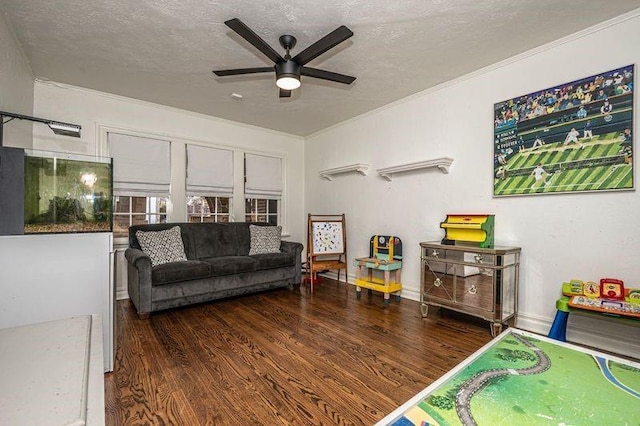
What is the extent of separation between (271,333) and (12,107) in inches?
121

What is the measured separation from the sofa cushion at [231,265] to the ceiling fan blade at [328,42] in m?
2.45

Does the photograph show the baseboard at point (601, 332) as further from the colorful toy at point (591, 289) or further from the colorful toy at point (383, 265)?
the colorful toy at point (383, 265)

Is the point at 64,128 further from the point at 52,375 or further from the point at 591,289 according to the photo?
the point at 591,289

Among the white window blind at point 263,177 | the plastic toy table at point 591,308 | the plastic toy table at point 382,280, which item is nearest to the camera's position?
the plastic toy table at point 591,308

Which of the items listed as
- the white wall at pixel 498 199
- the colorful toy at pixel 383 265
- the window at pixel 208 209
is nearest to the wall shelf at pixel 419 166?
the white wall at pixel 498 199

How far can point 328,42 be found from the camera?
6.92 feet

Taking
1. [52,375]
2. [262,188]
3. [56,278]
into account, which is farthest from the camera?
[262,188]

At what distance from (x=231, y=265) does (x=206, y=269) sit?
1.00 ft

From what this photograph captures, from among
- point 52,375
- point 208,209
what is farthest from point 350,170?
point 52,375

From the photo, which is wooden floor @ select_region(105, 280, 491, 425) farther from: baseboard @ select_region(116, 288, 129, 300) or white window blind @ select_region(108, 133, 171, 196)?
white window blind @ select_region(108, 133, 171, 196)

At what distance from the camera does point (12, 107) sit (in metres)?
2.65

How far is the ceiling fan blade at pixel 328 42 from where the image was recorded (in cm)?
199

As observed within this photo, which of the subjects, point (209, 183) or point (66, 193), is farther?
point (209, 183)

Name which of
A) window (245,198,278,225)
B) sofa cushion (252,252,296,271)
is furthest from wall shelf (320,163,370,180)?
sofa cushion (252,252,296,271)
